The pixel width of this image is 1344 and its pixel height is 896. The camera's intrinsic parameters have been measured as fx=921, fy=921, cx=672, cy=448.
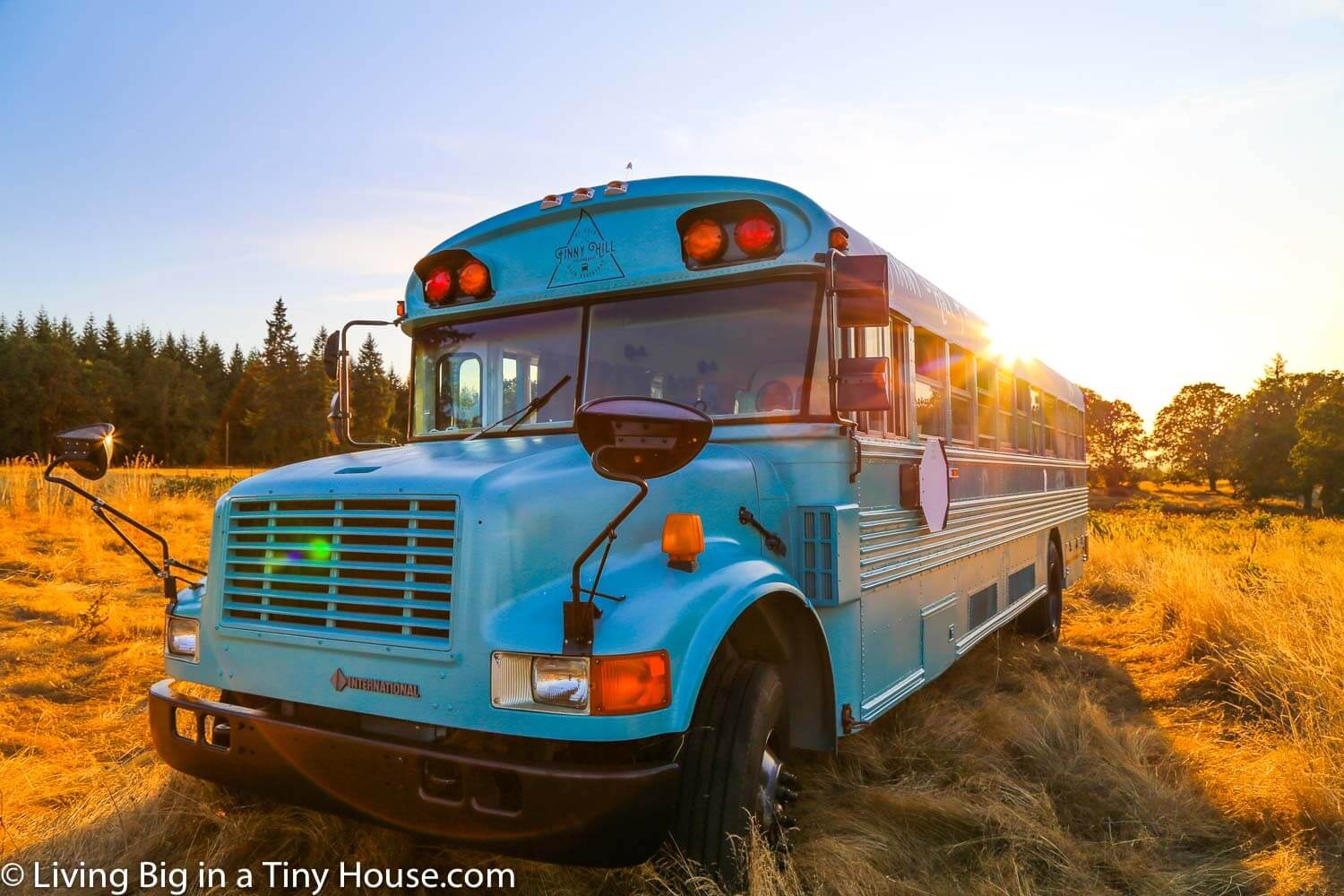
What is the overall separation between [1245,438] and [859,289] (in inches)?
2632

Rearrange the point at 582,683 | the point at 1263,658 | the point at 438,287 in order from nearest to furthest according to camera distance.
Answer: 1. the point at 582,683
2. the point at 438,287
3. the point at 1263,658

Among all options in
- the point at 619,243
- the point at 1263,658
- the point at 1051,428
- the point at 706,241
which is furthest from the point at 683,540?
the point at 1051,428

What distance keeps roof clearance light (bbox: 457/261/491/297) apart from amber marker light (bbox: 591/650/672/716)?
6.75 feet

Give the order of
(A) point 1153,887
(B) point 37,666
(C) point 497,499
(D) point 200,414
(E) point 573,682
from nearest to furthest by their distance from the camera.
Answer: (E) point 573,682 < (C) point 497,499 < (A) point 1153,887 < (B) point 37,666 < (D) point 200,414

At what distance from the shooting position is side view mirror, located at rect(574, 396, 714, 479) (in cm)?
232

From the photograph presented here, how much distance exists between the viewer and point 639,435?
2.34 metres

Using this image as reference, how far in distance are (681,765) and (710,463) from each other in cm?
99

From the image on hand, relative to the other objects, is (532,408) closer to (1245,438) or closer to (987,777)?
(987,777)

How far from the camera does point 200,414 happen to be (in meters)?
72.2

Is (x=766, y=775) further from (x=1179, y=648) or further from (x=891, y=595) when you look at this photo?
(x=1179, y=648)

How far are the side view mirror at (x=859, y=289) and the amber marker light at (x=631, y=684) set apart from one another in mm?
1498

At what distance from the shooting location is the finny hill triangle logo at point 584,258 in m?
3.57

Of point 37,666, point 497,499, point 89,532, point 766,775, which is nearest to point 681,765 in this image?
point 766,775

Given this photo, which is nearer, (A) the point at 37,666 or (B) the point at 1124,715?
(B) the point at 1124,715
